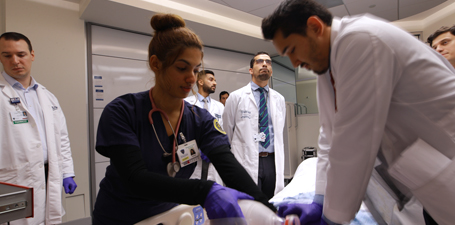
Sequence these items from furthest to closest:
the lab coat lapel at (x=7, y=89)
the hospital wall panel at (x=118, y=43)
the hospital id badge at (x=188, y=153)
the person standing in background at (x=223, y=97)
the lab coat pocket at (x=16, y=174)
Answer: the person standing in background at (x=223, y=97) < the hospital wall panel at (x=118, y=43) < the lab coat lapel at (x=7, y=89) < the lab coat pocket at (x=16, y=174) < the hospital id badge at (x=188, y=153)

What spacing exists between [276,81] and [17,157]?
15.9ft

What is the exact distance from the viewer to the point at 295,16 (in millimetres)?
905

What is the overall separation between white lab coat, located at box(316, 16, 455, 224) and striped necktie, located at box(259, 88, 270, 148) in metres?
1.86

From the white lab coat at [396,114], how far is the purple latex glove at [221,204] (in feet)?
1.14

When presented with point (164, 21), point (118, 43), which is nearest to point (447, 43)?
point (164, 21)

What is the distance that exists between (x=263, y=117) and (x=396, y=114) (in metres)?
1.96

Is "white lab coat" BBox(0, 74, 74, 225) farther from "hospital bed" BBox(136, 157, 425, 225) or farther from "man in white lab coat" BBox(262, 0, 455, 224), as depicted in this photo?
"man in white lab coat" BBox(262, 0, 455, 224)

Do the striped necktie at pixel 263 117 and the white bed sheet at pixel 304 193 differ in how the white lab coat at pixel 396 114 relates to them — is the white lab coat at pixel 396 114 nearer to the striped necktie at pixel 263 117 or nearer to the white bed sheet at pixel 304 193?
the white bed sheet at pixel 304 193

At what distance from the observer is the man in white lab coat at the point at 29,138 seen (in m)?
1.70

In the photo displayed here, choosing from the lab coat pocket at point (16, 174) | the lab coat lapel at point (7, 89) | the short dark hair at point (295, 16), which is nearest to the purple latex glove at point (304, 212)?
the short dark hair at point (295, 16)

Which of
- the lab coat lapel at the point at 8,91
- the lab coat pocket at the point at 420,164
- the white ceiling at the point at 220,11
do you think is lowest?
the lab coat pocket at the point at 420,164

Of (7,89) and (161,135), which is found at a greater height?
(7,89)

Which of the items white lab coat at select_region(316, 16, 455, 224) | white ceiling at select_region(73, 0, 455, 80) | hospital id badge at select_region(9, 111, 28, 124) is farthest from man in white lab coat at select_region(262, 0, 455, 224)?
white ceiling at select_region(73, 0, 455, 80)

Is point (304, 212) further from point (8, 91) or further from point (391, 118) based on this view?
point (8, 91)
